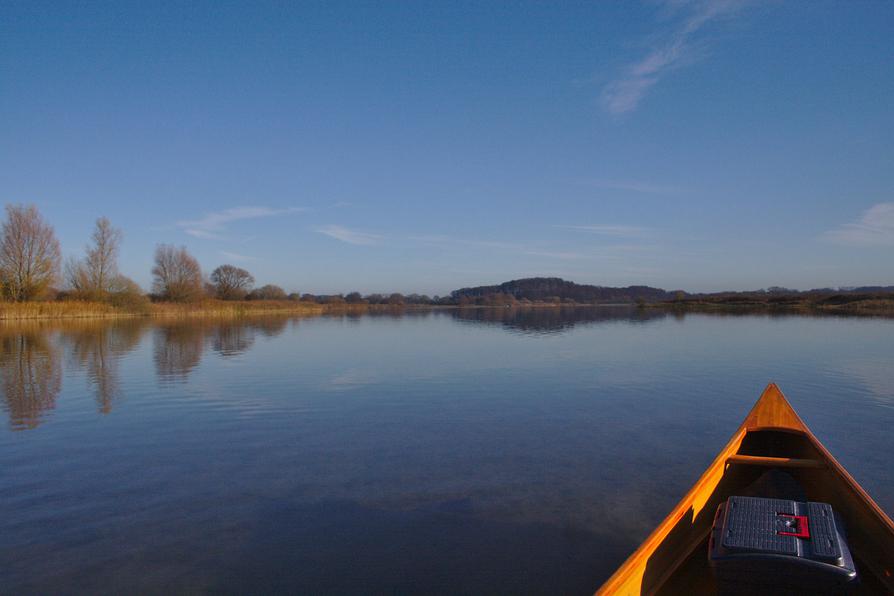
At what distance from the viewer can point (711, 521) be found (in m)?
4.01

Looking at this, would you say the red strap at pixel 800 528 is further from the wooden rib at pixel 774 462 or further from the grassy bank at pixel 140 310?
the grassy bank at pixel 140 310

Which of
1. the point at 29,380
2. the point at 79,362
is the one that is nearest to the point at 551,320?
the point at 79,362

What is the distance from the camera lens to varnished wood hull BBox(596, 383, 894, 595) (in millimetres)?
2902

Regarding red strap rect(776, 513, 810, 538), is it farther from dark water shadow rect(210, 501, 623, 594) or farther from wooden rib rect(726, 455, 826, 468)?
wooden rib rect(726, 455, 826, 468)

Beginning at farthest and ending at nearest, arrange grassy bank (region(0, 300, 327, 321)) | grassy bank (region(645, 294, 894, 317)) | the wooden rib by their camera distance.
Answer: grassy bank (region(645, 294, 894, 317)), grassy bank (region(0, 300, 327, 321)), the wooden rib

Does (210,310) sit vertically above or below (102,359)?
above

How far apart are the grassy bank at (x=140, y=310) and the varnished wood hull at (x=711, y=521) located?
1667 inches

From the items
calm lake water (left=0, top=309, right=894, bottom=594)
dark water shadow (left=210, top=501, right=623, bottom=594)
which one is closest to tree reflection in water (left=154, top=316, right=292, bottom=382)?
calm lake water (left=0, top=309, right=894, bottom=594)

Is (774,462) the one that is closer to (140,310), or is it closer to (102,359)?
(102,359)

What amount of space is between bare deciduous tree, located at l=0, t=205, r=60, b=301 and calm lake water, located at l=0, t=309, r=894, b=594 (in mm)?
29965

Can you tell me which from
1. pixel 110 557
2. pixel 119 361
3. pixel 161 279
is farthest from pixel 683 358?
pixel 161 279

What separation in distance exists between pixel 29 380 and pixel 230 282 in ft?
206

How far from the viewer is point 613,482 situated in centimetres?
546

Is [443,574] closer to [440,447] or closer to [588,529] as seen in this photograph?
[588,529]
